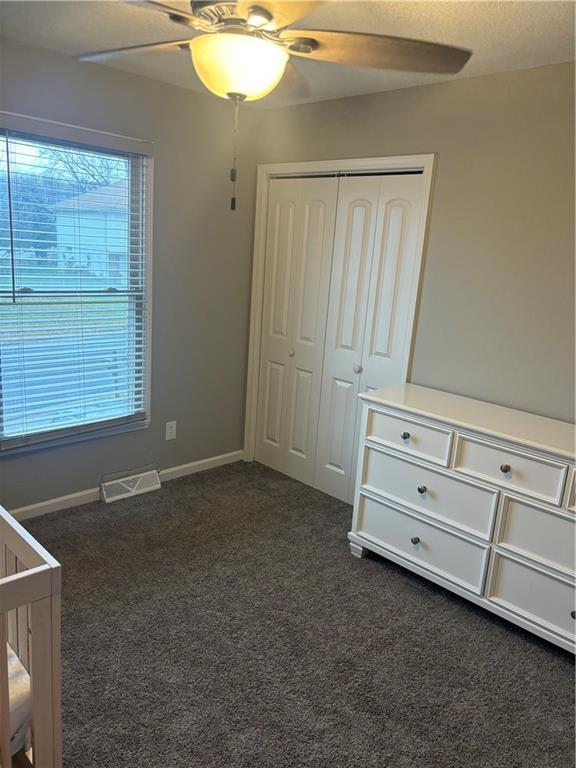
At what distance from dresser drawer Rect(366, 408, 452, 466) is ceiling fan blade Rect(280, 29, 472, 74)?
4.78ft

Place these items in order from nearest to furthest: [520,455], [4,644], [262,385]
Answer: [4,644] < [520,455] < [262,385]

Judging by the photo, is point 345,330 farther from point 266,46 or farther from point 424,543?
point 266,46

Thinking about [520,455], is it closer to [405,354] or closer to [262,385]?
[405,354]

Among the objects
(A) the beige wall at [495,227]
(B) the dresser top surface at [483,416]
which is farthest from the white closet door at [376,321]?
(B) the dresser top surface at [483,416]

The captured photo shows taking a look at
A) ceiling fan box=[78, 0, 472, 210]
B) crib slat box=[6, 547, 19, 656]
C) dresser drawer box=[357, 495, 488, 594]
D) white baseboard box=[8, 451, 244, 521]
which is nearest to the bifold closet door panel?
dresser drawer box=[357, 495, 488, 594]

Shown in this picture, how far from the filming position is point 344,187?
3.28 meters

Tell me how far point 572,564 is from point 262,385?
231cm

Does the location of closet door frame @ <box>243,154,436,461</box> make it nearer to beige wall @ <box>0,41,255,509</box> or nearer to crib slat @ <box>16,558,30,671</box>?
beige wall @ <box>0,41,255,509</box>

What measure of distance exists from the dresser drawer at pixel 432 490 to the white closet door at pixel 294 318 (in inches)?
36.8

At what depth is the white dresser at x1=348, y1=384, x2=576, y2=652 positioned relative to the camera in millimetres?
2215

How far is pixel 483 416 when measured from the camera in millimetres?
2555

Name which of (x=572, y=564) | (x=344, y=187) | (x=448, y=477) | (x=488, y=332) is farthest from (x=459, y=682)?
(x=344, y=187)

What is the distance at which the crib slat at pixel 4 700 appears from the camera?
1.24 metres

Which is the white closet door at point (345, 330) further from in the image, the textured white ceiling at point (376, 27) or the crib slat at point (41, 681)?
the crib slat at point (41, 681)
